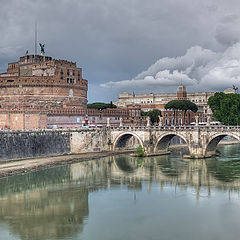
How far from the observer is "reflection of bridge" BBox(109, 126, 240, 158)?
45312mm

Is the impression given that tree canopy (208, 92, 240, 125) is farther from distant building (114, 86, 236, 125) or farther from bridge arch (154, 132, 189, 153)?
distant building (114, 86, 236, 125)

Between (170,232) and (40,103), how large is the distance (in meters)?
46.4

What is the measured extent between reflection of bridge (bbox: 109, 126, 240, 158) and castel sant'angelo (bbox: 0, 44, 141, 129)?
287 inches

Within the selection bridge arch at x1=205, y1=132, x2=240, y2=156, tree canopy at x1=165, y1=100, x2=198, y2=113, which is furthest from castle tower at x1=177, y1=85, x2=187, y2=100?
bridge arch at x1=205, y1=132, x2=240, y2=156

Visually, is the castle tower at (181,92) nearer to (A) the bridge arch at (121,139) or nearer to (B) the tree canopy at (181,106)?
(B) the tree canopy at (181,106)

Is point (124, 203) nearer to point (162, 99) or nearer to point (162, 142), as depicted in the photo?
point (162, 142)

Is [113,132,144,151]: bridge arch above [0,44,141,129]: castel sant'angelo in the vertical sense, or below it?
below

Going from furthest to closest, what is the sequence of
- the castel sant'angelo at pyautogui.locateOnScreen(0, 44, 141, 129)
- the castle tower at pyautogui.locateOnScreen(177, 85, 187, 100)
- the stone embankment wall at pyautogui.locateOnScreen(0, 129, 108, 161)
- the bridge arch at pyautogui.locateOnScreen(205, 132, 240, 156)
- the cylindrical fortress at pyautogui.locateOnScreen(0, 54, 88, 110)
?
the castle tower at pyautogui.locateOnScreen(177, 85, 187, 100) < the cylindrical fortress at pyautogui.locateOnScreen(0, 54, 88, 110) < the castel sant'angelo at pyautogui.locateOnScreen(0, 44, 141, 129) < the bridge arch at pyautogui.locateOnScreen(205, 132, 240, 156) < the stone embankment wall at pyautogui.locateOnScreen(0, 129, 108, 161)

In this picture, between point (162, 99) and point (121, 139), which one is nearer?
point (121, 139)

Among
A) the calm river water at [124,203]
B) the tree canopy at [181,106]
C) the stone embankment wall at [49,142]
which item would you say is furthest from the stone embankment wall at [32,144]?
the tree canopy at [181,106]

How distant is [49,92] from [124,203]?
40900 mm

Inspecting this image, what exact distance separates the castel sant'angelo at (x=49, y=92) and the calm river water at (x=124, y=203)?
15935mm

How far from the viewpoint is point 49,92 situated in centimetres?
6544

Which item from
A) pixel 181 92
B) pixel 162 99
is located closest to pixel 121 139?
pixel 162 99
